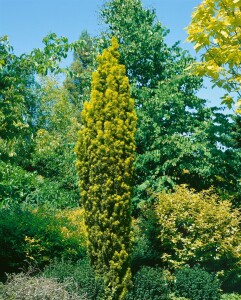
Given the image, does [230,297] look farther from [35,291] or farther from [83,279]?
[35,291]

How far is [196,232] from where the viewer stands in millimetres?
8148

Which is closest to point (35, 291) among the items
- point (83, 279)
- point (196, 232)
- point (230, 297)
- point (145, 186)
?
point (83, 279)

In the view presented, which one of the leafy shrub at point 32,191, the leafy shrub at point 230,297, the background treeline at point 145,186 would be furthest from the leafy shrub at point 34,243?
the leafy shrub at point 32,191

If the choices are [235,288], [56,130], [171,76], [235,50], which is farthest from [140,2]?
[56,130]

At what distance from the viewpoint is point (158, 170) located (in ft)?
38.0

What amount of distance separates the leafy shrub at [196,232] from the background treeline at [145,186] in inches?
0.8

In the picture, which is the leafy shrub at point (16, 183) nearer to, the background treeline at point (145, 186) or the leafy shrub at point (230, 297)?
the background treeline at point (145, 186)

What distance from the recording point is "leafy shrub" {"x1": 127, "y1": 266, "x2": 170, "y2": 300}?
6523 millimetres

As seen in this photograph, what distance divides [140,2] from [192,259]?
7.78m

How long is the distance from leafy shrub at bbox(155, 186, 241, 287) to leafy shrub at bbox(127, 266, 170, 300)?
1239 millimetres

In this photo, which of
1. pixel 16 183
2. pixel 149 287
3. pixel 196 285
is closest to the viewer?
pixel 149 287

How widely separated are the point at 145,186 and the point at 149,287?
16.0ft

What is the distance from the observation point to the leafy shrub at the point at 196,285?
271 inches

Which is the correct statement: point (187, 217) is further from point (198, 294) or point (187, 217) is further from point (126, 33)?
point (126, 33)
